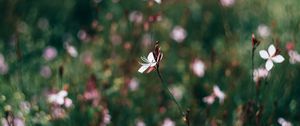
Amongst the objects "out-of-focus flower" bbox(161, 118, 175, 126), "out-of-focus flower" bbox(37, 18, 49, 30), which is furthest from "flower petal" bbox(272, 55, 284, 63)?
"out-of-focus flower" bbox(37, 18, 49, 30)

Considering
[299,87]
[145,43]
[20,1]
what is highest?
[20,1]

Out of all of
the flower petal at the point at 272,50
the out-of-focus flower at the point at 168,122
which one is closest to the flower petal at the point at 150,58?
the flower petal at the point at 272,50

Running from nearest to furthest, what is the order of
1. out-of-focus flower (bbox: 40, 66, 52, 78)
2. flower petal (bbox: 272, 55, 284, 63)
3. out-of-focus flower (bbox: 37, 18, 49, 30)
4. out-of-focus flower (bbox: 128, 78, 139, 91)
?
1. flower petal (bbox: 272, 55, 284, 63)
2. out-of-focus flower (bbox: 128, 78, 139, 91)
3. out-of-focus flower (bbox: 40, 66, 52, 78)
4. out-of-focus flower (bbox: 37, 18, 49, 30)

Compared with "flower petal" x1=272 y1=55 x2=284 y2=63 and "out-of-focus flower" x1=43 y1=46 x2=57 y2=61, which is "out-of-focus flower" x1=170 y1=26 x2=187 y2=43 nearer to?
"out-of-focus flower" x1=43 y1=46 x2=57 y2=61

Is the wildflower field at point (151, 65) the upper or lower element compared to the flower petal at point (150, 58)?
upper

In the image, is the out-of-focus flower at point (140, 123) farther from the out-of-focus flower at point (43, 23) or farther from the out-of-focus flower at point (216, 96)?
the out-of-focus flower at point (43, 23)

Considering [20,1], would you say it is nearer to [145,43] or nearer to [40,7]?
[40,7]

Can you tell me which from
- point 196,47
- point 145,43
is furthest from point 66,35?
point 196,47

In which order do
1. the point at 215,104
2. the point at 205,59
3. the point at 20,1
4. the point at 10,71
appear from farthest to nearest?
the point at 20,1, the point at 205,59, the point at 10,71, the point at 215,104
